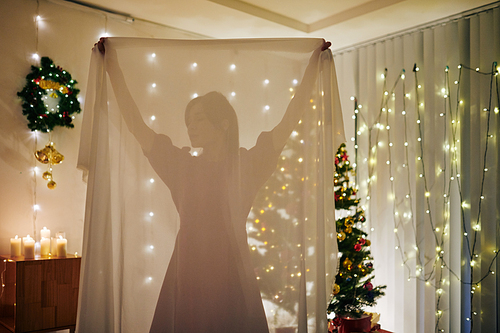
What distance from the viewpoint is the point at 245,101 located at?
70.7 inches

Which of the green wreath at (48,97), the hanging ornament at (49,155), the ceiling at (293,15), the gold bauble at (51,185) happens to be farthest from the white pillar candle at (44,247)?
the ceiling at (293,15)

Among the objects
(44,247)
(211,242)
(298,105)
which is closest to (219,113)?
(298,105)

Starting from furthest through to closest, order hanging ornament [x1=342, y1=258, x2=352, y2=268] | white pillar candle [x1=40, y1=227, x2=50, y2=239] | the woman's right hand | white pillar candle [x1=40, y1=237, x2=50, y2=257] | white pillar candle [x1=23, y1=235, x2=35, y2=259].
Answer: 1. hanging ornament [x1=342, y1=258, x2=352, y2=268]
2. white pillar candle [x1=40, y1=227, x2=50, y2=239]
3. white pillar candle [x1=40, y1=237, x2=50, y2=257]
4. white pillar candle [x1=23, y1=235, x2=35, y2=259]
5. the woman's right hand

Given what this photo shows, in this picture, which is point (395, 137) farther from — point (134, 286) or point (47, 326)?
point (47, 326)

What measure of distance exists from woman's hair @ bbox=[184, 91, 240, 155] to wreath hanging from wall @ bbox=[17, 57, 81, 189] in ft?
6.21

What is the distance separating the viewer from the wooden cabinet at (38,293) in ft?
8.80

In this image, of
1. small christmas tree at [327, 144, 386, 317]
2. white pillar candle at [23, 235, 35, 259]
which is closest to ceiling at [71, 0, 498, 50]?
small christmas tree at [327, 144, 386, 317]

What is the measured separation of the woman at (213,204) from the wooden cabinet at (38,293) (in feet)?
4.95

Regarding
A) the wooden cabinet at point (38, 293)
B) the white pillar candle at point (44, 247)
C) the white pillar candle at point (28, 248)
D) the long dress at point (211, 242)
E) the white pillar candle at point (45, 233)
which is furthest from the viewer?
the white pillar candle at point (45, 233)

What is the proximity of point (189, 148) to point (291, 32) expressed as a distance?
8.91ft

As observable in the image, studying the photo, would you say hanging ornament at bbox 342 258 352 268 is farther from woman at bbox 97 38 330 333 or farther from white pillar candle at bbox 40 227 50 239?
white pillar candle at bbox 40 227 50 239

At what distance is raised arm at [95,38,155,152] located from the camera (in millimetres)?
1802

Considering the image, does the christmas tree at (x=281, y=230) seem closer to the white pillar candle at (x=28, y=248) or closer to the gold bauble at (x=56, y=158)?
the white pillar candle at (x=28, y=248)

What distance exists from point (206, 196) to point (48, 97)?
7.07 ft
